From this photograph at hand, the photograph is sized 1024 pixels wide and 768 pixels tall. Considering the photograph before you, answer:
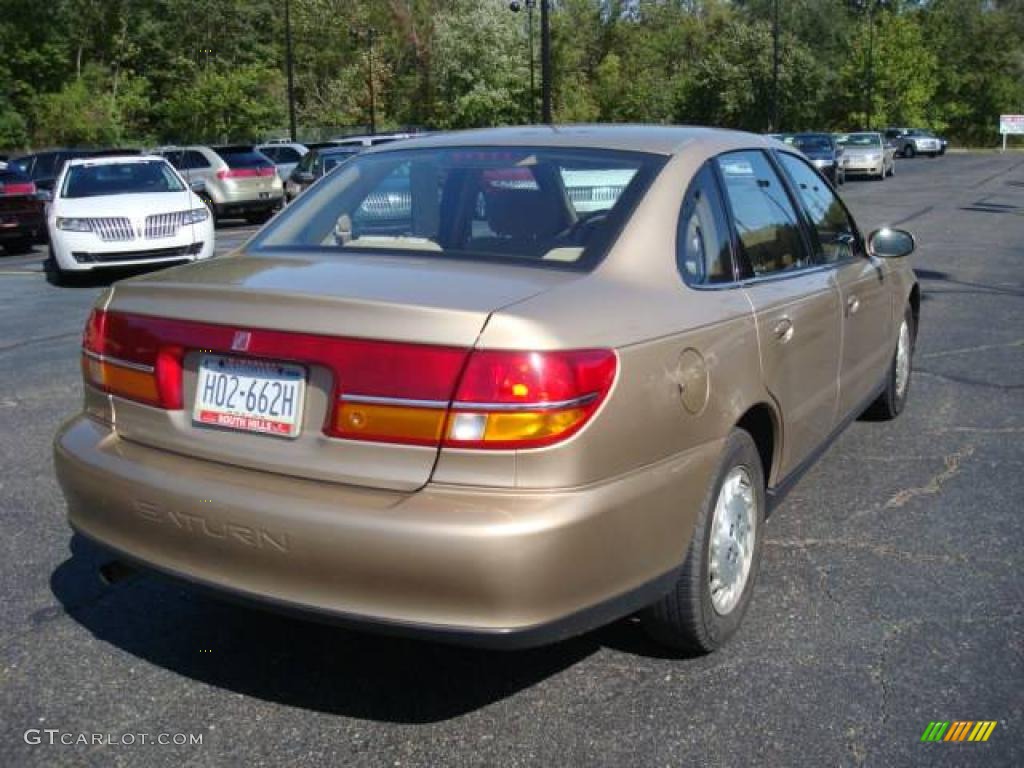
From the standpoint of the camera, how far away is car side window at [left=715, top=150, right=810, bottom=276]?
378 centimetres

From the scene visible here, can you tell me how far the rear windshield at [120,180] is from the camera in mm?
13883

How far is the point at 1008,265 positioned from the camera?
13.2 metres

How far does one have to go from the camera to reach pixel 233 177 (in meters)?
23.2

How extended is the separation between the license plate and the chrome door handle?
163cm

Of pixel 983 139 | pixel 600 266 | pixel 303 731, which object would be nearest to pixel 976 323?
pixel 600 266

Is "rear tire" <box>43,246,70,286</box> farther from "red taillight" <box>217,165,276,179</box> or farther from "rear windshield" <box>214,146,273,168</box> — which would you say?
"rear windshield" <box>214,146,273,168</box>

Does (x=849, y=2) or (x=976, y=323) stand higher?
(x=849, y=2)

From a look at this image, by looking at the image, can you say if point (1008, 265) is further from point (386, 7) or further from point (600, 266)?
point (386, 7)

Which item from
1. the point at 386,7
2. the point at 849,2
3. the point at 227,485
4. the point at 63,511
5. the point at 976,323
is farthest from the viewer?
the point at 849,2

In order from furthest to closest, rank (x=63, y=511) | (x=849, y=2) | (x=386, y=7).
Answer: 1. (x=849, y=2)
2. (x=386, y=7)
3. (x=63, y=511)

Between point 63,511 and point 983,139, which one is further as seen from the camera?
point 983,139

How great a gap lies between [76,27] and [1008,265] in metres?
59.0

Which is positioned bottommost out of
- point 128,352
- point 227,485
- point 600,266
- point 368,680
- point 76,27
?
point 368,680

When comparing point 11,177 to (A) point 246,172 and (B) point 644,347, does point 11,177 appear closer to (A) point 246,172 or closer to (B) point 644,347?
(A) point 246,172
